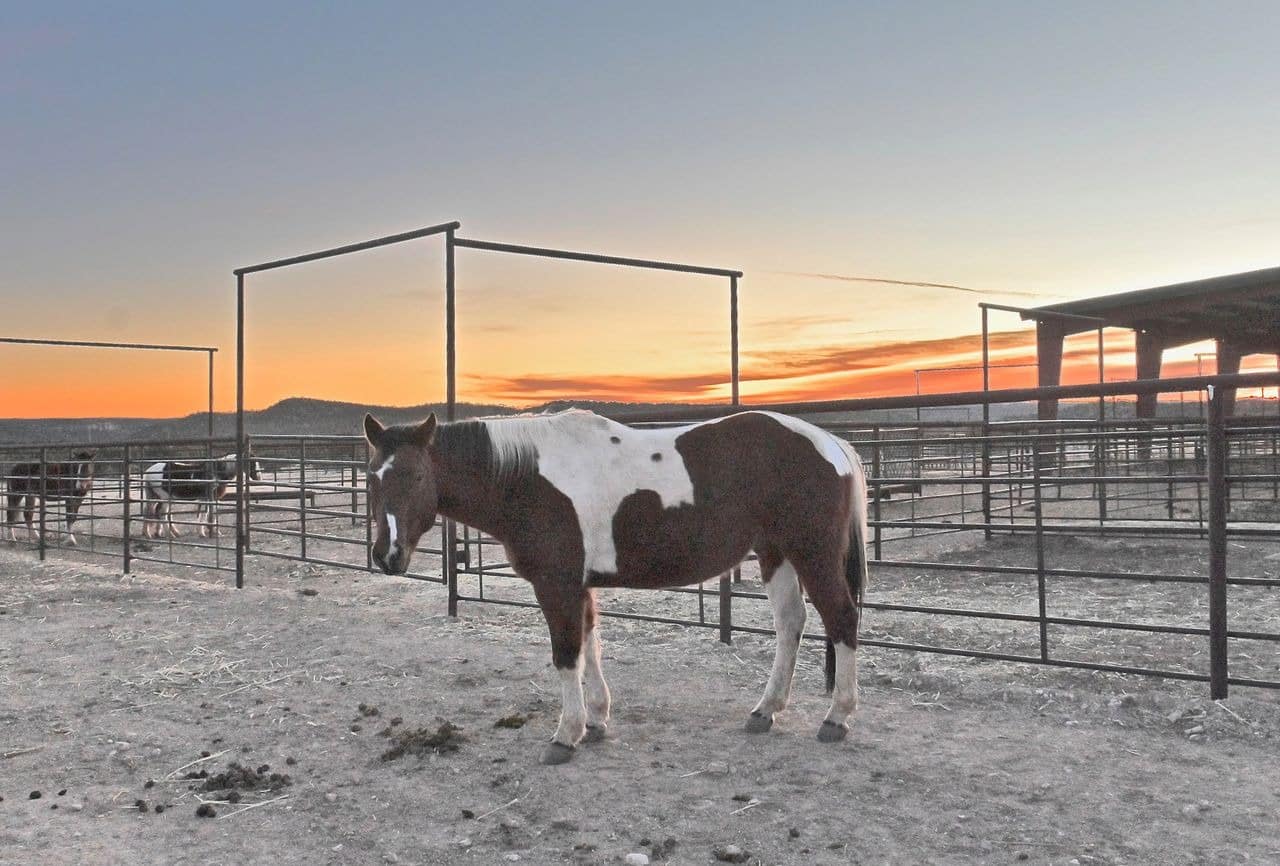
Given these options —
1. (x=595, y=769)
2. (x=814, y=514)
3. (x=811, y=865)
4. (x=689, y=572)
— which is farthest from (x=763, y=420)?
(x=811, y=865)

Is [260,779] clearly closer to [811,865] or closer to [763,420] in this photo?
[811,865]

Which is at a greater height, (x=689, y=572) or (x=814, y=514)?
(x=814, y=514)

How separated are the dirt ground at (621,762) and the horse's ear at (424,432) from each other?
1.24 metres

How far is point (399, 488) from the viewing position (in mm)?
3744

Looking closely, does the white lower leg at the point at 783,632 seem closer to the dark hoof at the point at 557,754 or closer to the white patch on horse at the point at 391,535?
the dark hoof at the point at 557,754

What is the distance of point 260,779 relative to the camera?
3.51 meters

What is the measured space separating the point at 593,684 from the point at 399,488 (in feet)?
3.88

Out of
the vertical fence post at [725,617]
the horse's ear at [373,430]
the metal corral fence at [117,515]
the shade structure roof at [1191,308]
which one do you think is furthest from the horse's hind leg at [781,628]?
the shade structure roof at [1191,308]

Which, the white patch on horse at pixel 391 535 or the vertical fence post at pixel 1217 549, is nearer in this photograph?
the white patch on horse at pixel 391 535

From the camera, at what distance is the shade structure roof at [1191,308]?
47.1ft

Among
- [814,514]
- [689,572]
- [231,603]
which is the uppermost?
[814,514]

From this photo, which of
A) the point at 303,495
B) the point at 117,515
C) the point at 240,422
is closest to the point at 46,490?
the point at 117,515

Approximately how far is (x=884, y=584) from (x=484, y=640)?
3471mm

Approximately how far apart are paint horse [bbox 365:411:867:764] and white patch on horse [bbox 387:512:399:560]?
112 mm
